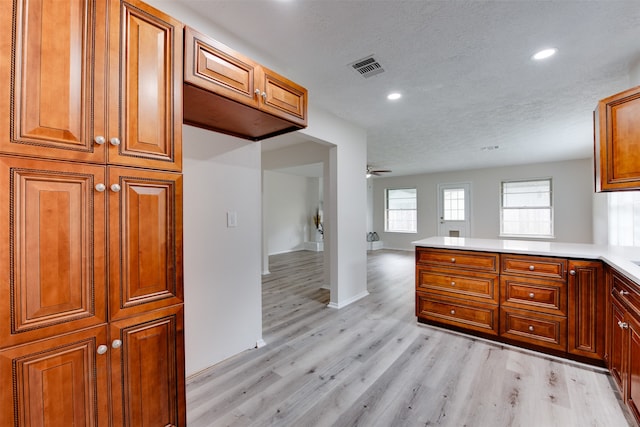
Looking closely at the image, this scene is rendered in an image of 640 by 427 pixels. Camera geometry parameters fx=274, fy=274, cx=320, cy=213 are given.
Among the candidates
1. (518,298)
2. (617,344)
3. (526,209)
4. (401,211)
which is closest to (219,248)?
(518,298)

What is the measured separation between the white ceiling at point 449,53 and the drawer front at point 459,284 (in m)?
1.90

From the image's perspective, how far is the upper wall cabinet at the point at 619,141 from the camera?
1.88 m

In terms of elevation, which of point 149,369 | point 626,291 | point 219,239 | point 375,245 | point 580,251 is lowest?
point 375,245

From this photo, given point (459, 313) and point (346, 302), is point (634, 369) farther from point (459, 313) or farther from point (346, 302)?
point (346, 302)

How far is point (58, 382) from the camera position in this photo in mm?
933

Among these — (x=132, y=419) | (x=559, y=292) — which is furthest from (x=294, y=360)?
(x=559, y=292)

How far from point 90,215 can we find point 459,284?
9.64 ft

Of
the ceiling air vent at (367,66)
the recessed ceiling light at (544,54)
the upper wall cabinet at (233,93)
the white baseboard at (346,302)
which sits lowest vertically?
the white baseboard at (346,302)

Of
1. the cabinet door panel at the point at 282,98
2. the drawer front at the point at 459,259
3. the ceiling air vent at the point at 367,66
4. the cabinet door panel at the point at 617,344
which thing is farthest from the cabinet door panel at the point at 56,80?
the cabinet door panel at the point at 617,344

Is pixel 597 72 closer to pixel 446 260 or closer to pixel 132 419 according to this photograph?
pixel 446 260

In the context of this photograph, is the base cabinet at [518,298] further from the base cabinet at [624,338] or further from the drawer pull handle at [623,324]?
the drawer pull handle at [623,324]

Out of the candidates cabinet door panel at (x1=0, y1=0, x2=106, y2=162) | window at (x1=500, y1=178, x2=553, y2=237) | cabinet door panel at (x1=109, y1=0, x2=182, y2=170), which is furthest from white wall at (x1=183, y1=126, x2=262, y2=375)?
window at (x1=500, y1=178, x2=553, y2=237)

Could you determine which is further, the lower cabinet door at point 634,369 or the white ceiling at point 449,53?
the white ceiling at point 449,53

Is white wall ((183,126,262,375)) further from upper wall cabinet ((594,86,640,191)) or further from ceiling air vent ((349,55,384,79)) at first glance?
upper wall cabinet ((594,86,640,191))
